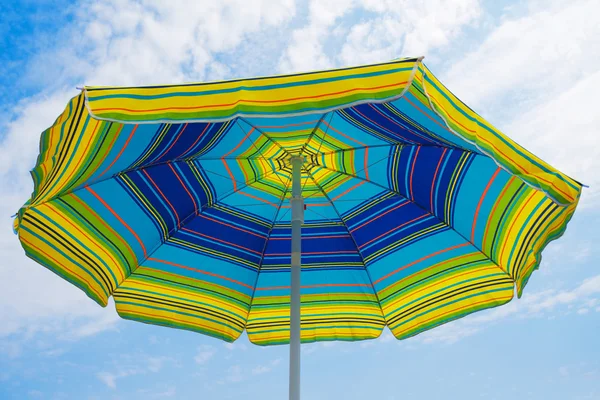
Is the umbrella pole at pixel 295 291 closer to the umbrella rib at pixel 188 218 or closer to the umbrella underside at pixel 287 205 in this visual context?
the umbrella underside at pixel 287 205

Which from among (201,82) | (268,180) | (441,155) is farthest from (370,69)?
(268,180)

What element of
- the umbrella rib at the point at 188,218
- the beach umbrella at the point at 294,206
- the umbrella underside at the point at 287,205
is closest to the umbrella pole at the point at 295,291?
the beach umbrella at the point at 294,206

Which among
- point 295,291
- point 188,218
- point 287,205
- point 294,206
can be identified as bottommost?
point 295,291

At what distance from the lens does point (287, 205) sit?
5441mm

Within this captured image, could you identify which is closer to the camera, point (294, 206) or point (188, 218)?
point (294, 206)

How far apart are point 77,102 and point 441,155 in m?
2.53

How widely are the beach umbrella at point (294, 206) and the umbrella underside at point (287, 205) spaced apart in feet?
0.04

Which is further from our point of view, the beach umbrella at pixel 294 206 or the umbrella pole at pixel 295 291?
the umbrella pole at pixel 295 291

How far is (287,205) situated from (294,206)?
94cm

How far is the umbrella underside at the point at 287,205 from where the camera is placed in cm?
299

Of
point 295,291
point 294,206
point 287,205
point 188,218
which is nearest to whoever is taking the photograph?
point 295,291

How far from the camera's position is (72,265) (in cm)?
440

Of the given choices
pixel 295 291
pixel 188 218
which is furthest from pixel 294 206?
pixel 188 218

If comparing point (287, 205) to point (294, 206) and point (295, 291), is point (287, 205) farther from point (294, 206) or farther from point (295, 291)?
point (295, 291)
